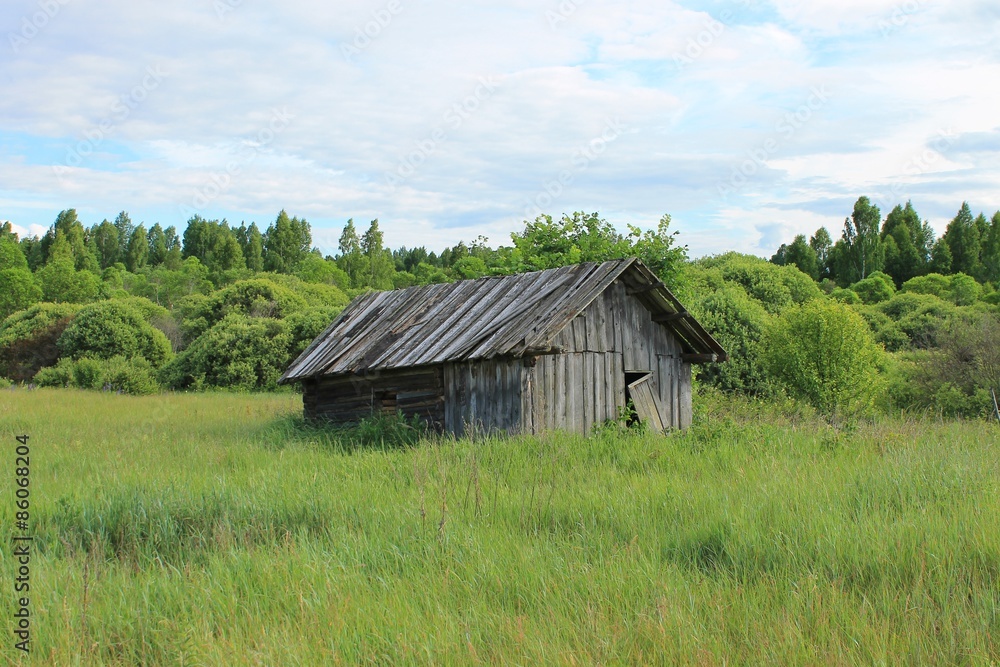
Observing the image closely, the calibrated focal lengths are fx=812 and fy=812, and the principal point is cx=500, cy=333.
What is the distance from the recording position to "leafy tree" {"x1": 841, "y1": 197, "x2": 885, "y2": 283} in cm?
7050

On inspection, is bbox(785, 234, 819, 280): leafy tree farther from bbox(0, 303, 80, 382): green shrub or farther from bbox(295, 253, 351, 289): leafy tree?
bbox(0, 303, 80, 382): green shrub

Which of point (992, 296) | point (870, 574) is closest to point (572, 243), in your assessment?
point (870, 574)

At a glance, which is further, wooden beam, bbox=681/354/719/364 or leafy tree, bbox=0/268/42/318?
leafy tree, bbox=0/268/42/318

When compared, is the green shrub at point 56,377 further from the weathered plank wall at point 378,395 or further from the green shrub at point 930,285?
the green shrub at point 930,285

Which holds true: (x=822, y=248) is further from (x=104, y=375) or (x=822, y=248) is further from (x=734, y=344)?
(x=104, y=375)

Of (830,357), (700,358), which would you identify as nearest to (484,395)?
(700,358)

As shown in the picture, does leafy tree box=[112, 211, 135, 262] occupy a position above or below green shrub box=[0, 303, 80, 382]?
above

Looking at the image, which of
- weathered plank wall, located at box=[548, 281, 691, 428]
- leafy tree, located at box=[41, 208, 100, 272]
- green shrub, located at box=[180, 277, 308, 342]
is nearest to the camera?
weathered plank wall, located at box=[548, 281, 691, 428]

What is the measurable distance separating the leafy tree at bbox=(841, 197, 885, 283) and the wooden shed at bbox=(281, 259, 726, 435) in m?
60.9

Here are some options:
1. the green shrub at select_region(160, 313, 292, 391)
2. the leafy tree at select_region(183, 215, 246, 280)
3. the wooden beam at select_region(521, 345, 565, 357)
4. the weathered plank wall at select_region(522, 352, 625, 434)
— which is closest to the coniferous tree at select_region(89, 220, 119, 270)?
the leafy tree at select_region(183, 215, 246, 280)

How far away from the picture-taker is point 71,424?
1822cm

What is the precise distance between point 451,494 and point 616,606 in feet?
11.3

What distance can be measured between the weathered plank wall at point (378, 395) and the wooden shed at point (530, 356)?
0.02 metres

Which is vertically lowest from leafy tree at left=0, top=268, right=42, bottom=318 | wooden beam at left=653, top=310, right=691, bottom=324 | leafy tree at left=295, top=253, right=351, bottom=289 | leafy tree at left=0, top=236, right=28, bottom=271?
wooden beam at left=653, top=310, right=691, bottom=324
